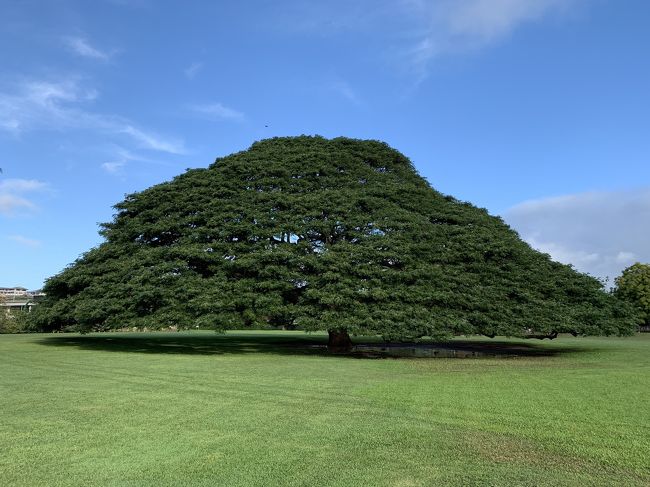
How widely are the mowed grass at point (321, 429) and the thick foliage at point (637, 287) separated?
2131 inches

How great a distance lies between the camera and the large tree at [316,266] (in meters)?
19.2

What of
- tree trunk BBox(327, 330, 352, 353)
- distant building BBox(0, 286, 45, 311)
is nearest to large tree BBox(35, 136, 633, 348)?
tree trunk BBox(327, 330, 352, 353)

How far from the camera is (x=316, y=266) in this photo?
19547mm

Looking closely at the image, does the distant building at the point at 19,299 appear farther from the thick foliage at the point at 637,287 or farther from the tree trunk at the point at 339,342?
the thick foliage at the point at 637,287

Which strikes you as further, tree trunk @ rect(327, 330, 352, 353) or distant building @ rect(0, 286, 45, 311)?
distant building @ rect(0, 286, 45, 311)

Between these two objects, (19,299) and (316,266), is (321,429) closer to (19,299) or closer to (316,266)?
(316,266)

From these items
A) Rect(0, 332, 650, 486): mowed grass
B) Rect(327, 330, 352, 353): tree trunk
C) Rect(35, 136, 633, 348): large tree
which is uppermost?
Rect(35, 136, 633, 348): large tree

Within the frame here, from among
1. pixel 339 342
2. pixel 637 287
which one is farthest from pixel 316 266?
pixel 637 287

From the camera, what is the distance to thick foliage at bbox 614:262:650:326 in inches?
2306

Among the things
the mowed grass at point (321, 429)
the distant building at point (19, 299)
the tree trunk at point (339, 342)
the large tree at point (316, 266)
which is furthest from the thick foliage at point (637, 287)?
the distant building at point (19, 299)

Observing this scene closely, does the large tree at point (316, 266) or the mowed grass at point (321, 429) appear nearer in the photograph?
the mowed grass at point (321, 429)

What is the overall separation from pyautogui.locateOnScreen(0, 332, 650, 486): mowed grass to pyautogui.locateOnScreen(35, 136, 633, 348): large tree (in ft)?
21.3

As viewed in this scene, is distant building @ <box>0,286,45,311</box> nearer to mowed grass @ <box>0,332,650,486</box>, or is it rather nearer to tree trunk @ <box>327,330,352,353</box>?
tree trunk @ <box>327,330,352,353</box>

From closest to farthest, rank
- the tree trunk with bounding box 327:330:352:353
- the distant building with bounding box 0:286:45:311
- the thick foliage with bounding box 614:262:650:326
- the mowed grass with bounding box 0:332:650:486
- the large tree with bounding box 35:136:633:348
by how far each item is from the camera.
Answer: the mowed grass with bounding box 0:332:650:486, the large tree with bounding box 35:136:633:348, the tree trunk with bounding box 327:330:352:353, the distant building with bounding box 0:286:45:311, the thick foliage with bounding box 614:262:650:326
